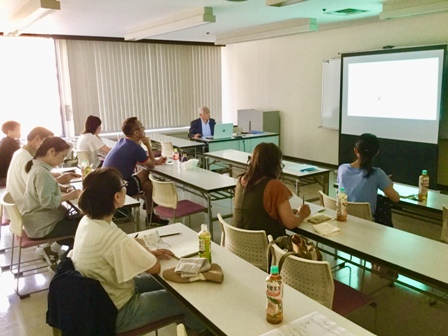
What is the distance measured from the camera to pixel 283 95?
8641mm

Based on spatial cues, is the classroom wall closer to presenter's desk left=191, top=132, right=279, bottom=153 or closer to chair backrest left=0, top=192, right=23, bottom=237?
presenter's desk left=191, top=132, right=279, bottom=153

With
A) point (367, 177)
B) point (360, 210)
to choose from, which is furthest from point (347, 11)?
point (360, 210)

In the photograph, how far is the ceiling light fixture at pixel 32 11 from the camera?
4.18m

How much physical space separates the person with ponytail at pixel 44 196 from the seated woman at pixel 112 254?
1401 mm

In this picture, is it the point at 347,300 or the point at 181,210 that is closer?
the point at 347,300

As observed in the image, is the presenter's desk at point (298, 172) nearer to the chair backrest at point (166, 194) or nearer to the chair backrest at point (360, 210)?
the chair backrest at point (360, 210)

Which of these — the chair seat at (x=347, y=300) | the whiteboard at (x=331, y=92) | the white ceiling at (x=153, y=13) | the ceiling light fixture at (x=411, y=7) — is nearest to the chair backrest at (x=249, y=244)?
the chair seat at (x=347, y=300)

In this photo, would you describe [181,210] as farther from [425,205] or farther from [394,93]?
[394,93]

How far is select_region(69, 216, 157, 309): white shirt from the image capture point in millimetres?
1833

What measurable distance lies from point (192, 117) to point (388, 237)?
7621 mm

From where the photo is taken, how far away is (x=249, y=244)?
99.8 inches

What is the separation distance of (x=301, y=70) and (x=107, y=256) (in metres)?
7.10

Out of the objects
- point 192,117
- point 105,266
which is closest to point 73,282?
point 105,266

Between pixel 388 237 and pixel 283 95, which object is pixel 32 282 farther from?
pixel 283 95
